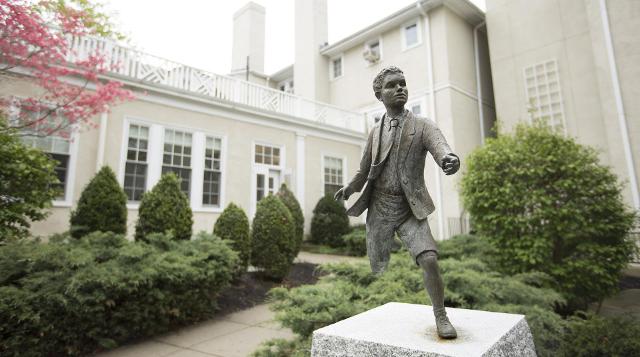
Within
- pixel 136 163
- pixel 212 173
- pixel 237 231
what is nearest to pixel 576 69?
pixel 237 231

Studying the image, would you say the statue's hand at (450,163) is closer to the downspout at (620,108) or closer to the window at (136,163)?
the window at (136,163)

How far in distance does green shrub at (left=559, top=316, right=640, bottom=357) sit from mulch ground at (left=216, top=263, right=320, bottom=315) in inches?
158

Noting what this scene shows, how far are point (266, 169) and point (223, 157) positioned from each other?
174 centimetres

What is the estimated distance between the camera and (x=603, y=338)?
3.58 m

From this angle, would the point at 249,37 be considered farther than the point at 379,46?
Yes

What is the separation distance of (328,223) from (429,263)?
10621 mm

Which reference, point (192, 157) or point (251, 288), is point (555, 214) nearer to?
point (251, 288)

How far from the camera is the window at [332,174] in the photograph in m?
14.6

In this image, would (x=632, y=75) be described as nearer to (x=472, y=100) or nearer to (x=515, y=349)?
(x=472, y=100)

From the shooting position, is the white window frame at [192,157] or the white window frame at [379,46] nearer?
the white window frame at [192,157]

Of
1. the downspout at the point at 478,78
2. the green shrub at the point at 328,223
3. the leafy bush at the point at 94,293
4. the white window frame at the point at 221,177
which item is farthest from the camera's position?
the downspout at the point at 478,78

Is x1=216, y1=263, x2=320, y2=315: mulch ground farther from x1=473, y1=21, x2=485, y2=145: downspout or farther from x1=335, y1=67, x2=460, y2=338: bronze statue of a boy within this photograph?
x1=473, y1=21, x2=485, y2=145: downspout

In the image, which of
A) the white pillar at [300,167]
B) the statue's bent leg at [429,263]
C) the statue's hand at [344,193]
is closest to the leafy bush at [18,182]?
the statue's hand at [344,193]

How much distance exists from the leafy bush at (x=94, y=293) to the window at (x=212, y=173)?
5.50 meters
